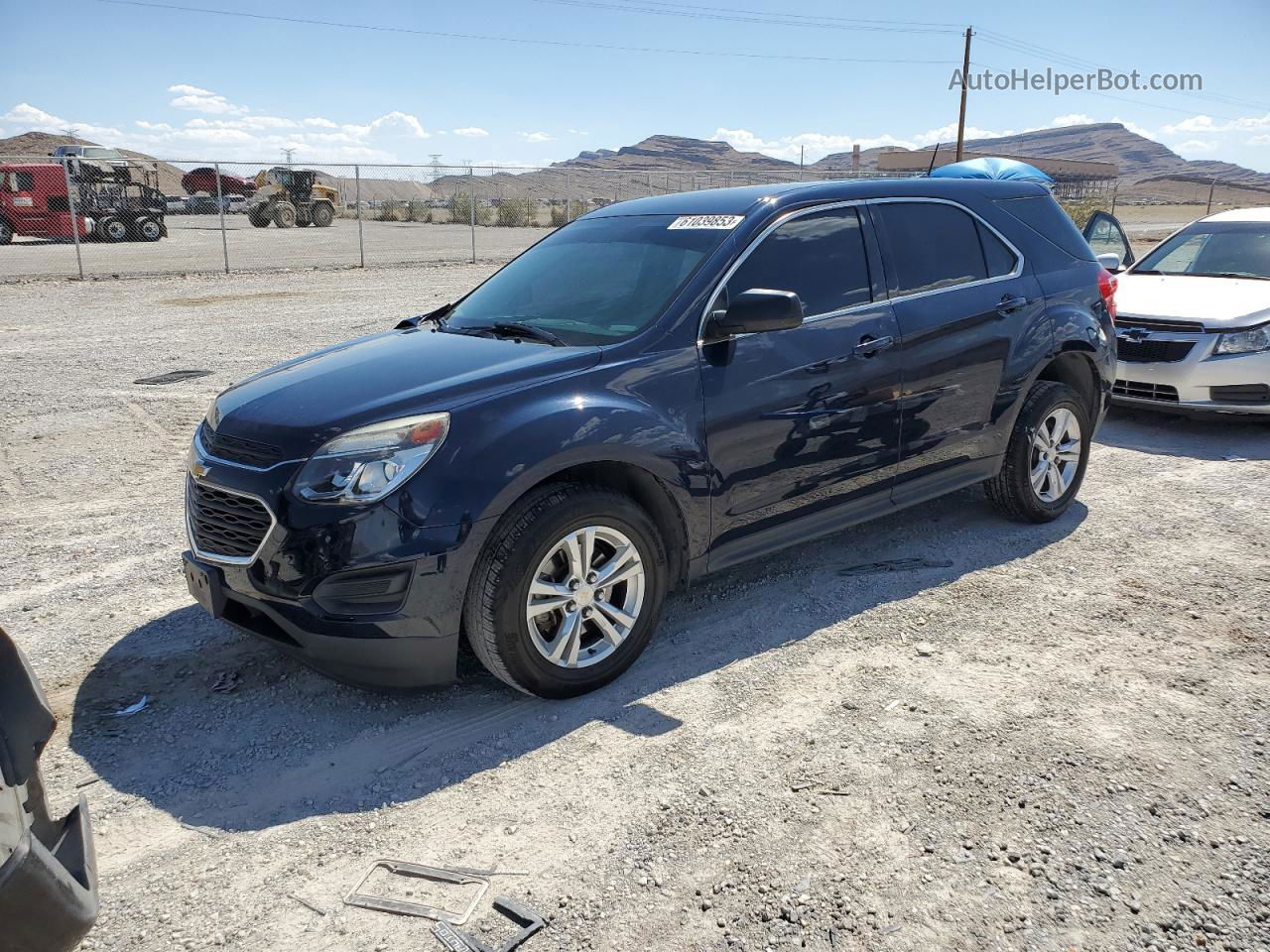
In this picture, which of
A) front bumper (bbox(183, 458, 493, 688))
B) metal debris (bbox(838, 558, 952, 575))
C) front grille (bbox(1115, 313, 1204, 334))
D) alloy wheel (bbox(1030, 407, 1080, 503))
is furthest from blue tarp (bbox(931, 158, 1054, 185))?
front bumper (bbox(183, 458, 493, 688))

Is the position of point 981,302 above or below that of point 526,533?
above

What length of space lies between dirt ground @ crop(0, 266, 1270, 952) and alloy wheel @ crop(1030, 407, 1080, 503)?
0.81ft

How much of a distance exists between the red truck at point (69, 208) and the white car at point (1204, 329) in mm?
24170

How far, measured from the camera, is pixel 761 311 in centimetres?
392

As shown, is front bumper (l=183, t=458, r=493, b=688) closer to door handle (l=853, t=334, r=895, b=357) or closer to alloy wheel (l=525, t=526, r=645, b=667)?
alloy wheel (l=525, t=526, r=645, b=667)

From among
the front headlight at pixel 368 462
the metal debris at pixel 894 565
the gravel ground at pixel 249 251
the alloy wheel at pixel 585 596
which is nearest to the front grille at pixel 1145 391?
the metal debris at pixel 894 565

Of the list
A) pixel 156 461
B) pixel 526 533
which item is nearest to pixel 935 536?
pixel 526 533

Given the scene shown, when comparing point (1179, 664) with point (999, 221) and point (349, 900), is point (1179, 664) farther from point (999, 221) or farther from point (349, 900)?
point (349, 900)

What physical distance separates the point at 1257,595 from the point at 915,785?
103 inches

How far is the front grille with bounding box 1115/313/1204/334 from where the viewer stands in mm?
7914

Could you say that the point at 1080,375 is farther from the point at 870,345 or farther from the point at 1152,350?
the point at 1152,350

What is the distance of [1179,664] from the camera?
405cm

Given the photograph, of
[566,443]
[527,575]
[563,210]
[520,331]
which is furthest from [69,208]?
[527,575]

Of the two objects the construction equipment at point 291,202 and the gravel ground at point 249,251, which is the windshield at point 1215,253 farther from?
the construction equipment at point 291,202
